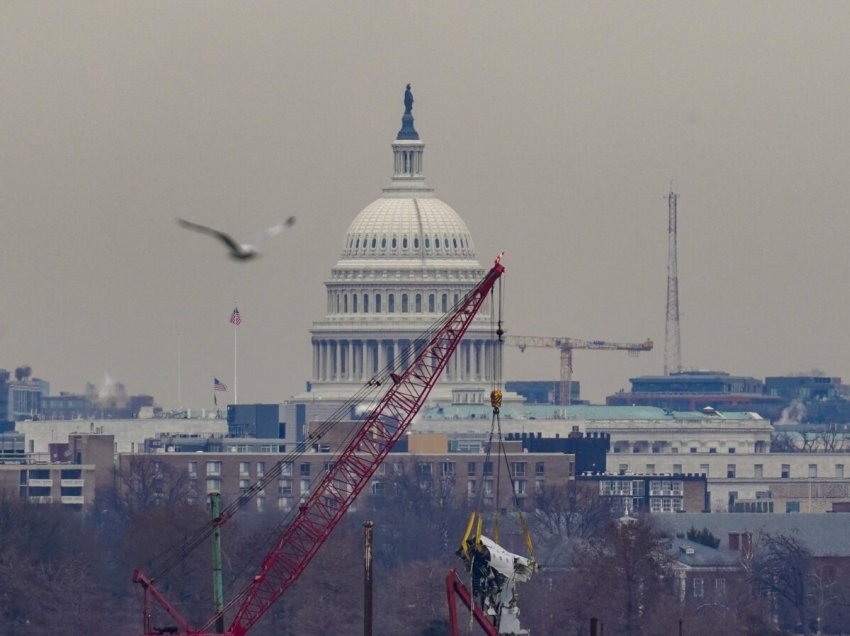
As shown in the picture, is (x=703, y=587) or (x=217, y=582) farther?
(x=703, y=587)

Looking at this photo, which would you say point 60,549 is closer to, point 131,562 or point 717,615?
point 131,562

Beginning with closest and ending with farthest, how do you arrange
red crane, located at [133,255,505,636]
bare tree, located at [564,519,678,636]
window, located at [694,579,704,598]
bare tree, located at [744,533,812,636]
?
red crane, located at [133,255,505,636] → bare tree, located at [564,519,678,636] → window, located at [694,579,704,598] → bare tree, located at [744,533,812,636]

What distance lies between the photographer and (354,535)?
180000 mm

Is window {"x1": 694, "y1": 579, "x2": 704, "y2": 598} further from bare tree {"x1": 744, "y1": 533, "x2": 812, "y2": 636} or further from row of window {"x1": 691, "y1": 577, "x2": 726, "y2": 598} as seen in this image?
bare tree {"x1": 744, "y1": 533, "x2": 812, "y2": 636}

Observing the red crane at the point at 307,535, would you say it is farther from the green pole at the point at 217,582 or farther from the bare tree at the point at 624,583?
the bare tree at the point at 624,583

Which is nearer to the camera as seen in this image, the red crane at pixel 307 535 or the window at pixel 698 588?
the red crane at pixel 307 535

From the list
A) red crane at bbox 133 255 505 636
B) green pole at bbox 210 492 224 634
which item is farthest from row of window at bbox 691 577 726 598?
green pole at bbox 210 492 224 634

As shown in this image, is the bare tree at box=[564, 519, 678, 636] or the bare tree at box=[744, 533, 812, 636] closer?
the bare tree at box=[564, 519, 678, 636]

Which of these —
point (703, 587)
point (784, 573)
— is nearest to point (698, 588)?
point (703, 587)

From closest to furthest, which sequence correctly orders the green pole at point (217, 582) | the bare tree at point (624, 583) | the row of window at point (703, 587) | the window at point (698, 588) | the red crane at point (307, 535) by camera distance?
the red crane at point (307, 535) < the green pole at point (217, 582) < the bare tree at point (624, 583) < the window at point (698, 588) < the row of window at point (703, 587)

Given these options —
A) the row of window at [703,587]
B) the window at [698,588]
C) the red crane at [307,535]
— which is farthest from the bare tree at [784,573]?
the red crane at [307,535]

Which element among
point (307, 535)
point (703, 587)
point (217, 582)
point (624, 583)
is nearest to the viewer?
point (217, 582)

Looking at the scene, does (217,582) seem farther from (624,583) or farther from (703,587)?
(703,587)

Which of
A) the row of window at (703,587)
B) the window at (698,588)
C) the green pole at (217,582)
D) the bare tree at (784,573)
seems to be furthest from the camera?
the bare tree at (784,573)
